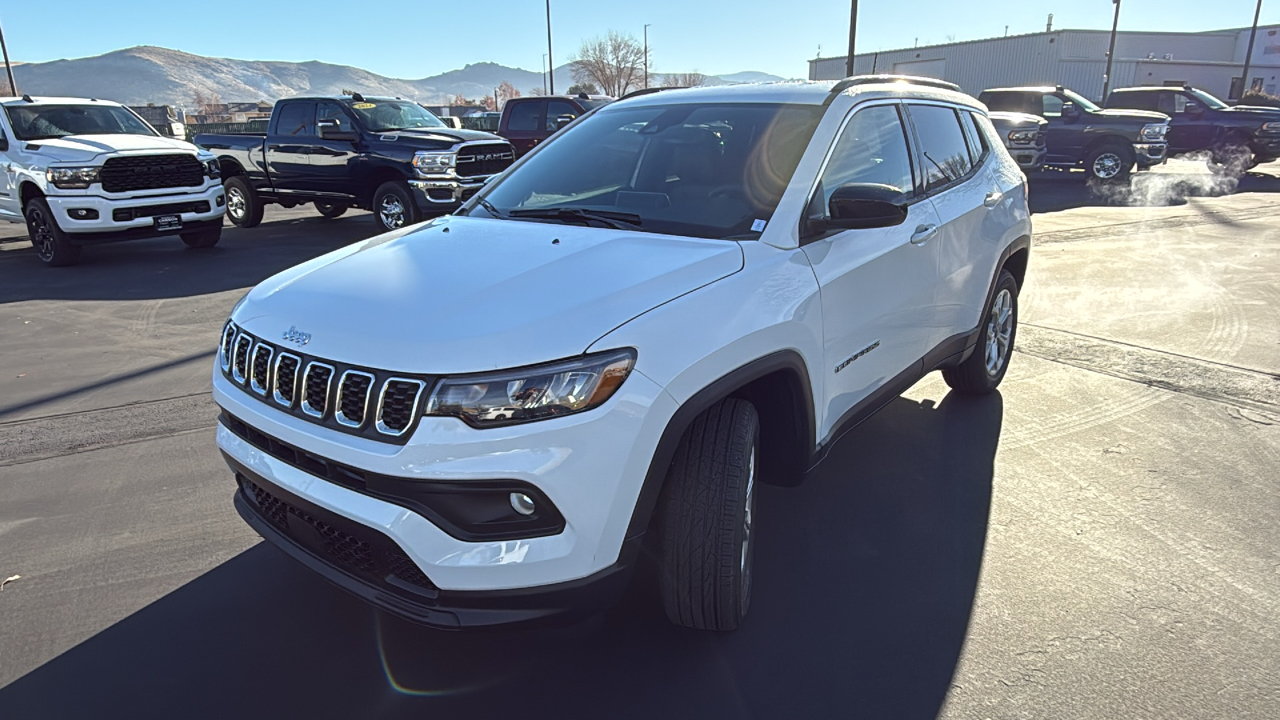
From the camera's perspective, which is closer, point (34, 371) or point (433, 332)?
point (433, 332)

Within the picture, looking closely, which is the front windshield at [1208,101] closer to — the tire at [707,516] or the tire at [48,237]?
the tire at [707,516]

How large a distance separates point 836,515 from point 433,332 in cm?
209

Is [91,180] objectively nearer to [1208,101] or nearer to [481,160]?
[481,160]

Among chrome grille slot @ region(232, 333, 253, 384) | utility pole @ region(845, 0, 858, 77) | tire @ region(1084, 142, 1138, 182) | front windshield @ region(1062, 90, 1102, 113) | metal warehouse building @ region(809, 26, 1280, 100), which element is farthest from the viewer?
metal warehouse building @ region(809, 26, 1280, 100)

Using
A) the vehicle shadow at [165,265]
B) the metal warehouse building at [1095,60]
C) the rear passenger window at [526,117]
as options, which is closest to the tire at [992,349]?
the vehicle shadow at [165,265]

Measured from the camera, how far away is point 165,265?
9844 mm

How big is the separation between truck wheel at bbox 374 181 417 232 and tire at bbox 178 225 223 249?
2.04 m

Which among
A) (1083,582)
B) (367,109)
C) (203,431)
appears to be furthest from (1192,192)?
(203,431)

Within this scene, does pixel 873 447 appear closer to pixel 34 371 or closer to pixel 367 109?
pixel 34 371

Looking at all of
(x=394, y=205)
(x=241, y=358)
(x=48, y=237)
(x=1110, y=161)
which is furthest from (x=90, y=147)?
(x=1110, y=161)

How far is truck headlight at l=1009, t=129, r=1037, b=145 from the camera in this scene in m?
15.8

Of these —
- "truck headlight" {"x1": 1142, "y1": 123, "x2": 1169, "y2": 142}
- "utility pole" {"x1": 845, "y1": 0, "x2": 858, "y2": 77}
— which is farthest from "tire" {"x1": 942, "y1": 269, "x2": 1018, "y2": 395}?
"utility pole" {"x1": 845, "y1": 0, "x2": 858, "y2": 77}

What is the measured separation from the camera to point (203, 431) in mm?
4566

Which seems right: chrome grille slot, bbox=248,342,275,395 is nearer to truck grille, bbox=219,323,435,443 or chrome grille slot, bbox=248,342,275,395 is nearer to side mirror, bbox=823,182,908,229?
truck grille, bbox=219,323,435,443
